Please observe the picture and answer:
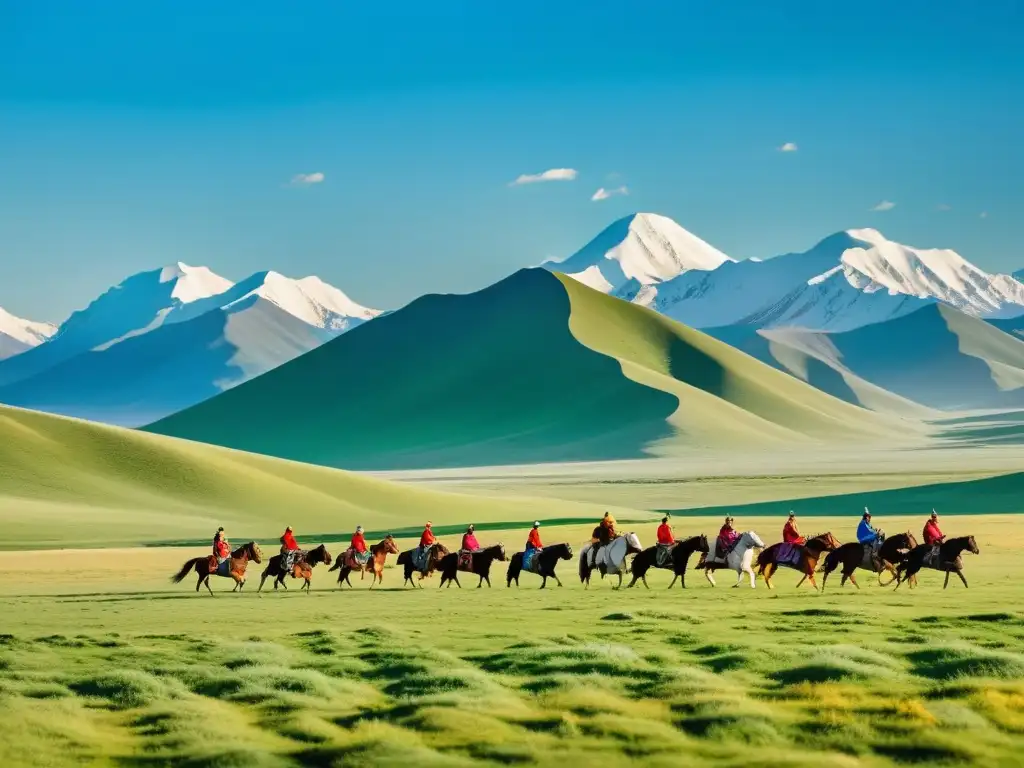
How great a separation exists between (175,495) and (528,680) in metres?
75.6

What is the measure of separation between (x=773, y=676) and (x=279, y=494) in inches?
3012

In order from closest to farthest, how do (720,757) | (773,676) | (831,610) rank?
(720,757), (773,676), (831,610)

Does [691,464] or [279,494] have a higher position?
[691,464]

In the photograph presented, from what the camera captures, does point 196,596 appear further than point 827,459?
No

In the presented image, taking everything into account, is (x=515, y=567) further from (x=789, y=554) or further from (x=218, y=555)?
(x=218, y=555)

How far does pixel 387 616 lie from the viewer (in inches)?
1389

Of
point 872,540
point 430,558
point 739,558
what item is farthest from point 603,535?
point 872,540

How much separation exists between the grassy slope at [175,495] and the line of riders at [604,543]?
34.9 metres

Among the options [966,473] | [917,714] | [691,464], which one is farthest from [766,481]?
[917,714]

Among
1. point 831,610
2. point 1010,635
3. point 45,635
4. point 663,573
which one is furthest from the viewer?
point 663,573

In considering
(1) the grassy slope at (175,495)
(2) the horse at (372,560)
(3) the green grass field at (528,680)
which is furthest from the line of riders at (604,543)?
(1) the grassy slope at (175,495)

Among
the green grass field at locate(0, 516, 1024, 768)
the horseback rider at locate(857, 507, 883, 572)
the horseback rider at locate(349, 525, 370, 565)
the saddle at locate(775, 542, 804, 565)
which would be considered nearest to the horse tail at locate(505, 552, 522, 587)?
the green grass field at locate(0, 516, 1024, 768)

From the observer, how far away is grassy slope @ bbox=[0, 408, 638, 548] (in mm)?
84250

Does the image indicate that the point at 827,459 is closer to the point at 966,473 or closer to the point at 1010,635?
the point at 966,473
